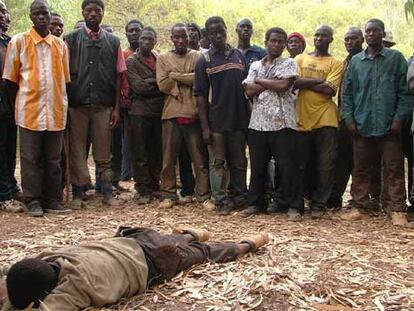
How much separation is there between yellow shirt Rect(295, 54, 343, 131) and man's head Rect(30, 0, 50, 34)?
2.97 meters

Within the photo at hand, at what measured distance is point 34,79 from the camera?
20.3 feet

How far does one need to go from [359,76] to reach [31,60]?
147 inches

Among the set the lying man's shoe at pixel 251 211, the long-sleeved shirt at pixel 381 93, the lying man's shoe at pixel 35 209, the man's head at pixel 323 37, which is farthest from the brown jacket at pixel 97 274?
the man's head at pixel 323 37

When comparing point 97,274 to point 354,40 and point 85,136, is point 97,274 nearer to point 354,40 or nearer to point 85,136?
point 85,136

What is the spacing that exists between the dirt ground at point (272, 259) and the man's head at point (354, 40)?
6.83ft

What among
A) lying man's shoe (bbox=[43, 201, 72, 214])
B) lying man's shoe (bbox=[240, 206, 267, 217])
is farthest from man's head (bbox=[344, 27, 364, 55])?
lying man's shoe (bbox=[43, 201, 72, 214])

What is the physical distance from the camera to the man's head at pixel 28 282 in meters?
3.08

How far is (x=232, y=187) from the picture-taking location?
6.94 metres

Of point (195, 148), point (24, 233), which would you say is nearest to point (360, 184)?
point (195, 148)

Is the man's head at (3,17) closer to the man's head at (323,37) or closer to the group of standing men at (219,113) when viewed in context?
the group of standing men at (219,113)

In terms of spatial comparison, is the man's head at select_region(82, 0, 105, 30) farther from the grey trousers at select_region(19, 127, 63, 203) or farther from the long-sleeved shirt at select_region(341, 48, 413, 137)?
the long-sleeved shirt at select_region(341, 48, 413, 137)

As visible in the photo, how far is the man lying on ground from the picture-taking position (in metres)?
3.11

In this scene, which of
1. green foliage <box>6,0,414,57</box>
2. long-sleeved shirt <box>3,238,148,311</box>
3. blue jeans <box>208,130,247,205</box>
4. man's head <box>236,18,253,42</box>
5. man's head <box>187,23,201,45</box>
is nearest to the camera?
long-sleeved shirt <box>3,238,148,311</box>

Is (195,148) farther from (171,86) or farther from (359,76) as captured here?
(359,76)
